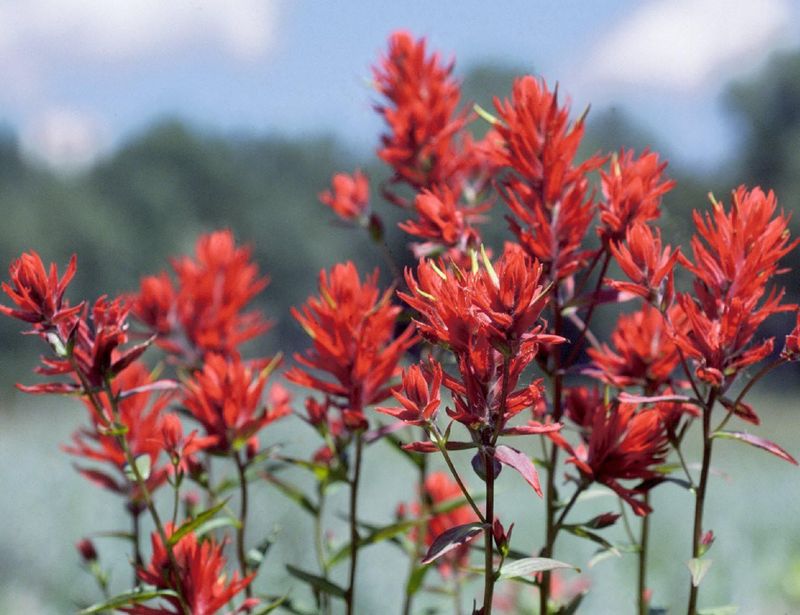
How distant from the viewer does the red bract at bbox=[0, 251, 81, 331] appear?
0.65 m

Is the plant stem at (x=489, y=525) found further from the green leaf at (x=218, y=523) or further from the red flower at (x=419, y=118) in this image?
the red flower at (x=419, y=118)

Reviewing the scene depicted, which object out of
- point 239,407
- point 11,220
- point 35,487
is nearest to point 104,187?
point 11,220

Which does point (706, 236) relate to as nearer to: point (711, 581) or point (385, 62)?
point (385, 62)

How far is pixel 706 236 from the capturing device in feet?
2.21

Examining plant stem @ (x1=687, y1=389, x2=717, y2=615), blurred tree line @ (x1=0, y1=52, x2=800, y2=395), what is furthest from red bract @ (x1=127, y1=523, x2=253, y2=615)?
blurred tree line @ (x1=0, y1=52, x2=800, y2=395)

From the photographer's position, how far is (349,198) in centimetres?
114

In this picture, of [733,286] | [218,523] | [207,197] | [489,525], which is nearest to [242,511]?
[218,523]

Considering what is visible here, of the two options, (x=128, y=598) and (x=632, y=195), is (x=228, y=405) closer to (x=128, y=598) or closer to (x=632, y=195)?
(x=128, y=598)

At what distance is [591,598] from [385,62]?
1.18 metres

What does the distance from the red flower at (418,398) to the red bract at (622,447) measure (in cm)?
17

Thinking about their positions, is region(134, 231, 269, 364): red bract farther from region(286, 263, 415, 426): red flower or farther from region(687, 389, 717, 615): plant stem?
region(687, 389, 717, 615): plant stem

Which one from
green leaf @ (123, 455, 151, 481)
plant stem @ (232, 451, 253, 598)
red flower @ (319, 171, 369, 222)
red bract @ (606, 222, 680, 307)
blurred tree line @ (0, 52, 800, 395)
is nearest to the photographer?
red bract @ (606, 222, 680, 307)

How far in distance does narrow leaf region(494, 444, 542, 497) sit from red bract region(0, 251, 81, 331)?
0.32m

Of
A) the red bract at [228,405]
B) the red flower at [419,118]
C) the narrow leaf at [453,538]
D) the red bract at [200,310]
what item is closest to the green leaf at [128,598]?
the red bract at [228,405]
